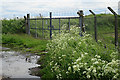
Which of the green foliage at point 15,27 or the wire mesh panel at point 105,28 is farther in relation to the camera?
the green foliage at point 15,27

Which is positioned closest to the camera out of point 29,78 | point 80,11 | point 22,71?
point 29,78

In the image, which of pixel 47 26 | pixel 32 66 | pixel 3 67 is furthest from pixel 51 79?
pixel 47 26

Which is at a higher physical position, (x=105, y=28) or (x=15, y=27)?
(x=105, y=28)

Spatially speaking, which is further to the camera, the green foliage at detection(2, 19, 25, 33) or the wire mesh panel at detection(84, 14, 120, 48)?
the green foliage at detection(2, 19, 25, 33)

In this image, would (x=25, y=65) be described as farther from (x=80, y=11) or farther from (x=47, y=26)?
(x=47, y=26)

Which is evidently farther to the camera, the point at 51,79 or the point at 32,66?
the point at 32,66

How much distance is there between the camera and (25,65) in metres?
7.34

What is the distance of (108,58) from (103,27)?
5.35 meters

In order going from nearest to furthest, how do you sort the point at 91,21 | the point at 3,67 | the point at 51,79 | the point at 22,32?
the point at 51,79 < the point at 3,67 < the point at 91,21 < the point at 22,32

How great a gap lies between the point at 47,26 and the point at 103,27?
26.7 ft

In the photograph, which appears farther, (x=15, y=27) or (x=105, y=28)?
(x=15, y=27)

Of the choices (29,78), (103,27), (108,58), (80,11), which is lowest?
(29,78)

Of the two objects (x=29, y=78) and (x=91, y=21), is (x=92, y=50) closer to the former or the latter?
(x=29, y=78)

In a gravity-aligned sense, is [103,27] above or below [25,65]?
above
